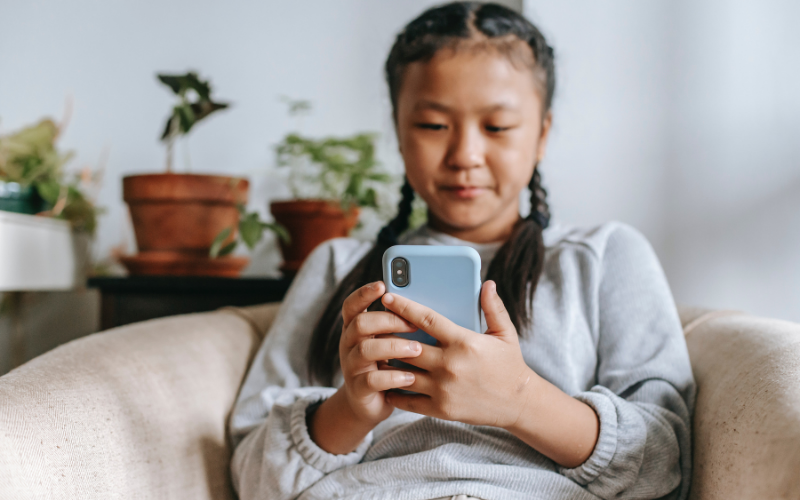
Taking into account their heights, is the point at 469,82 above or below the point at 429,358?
above

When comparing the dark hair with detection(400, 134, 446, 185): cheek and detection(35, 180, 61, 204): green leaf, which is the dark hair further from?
detection(35, 180, 61, 204): green leaf

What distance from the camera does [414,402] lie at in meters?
0.47

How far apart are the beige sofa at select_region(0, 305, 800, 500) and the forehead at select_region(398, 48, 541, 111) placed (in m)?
0.38

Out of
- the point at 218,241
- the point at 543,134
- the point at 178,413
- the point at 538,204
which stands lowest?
the point at 178,413

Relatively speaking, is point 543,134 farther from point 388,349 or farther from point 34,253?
point 34,253

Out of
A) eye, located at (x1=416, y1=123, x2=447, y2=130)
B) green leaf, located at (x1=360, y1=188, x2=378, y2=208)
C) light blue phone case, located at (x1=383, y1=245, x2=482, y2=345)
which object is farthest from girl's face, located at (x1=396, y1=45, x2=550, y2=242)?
green leaf, located at (x1=360, y1=188, x2=378, y2=208)

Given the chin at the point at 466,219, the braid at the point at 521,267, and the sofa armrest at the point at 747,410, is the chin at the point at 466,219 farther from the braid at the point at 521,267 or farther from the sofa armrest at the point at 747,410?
the sofa armrest at the point at 747,410

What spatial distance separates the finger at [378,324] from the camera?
440mm

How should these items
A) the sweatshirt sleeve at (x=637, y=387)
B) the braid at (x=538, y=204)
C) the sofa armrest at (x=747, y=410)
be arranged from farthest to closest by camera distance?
the braid at (x=538, y=204) → the sweatshirt sleeve at (x=637, y=387) → the sofa armrest at (x=747, y=410)

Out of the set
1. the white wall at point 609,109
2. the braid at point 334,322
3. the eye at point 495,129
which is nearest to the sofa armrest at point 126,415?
the braid at point 334,322

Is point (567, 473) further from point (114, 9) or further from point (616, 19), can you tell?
point (114, 9)

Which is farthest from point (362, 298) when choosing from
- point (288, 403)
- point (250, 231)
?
point (250, 231)

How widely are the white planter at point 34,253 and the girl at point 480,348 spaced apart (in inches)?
23.7

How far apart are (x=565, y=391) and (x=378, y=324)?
29 cm
